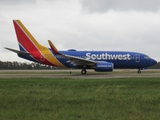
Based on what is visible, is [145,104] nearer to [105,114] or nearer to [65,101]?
[105,114]

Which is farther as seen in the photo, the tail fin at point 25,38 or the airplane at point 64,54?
the tail fin at point 25,38

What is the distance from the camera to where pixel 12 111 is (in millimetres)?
7324

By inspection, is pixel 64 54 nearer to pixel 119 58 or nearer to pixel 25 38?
pixel 25 38

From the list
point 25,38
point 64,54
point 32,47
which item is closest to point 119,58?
point 64,54

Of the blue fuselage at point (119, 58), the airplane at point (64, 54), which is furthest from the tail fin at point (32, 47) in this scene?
the blue fuselage at point (119, 58)

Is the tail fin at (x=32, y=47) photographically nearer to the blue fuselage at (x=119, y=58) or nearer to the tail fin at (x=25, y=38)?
the tail fin at (x=25, y=38)

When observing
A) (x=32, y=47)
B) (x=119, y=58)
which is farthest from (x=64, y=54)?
(x=119, y=58)

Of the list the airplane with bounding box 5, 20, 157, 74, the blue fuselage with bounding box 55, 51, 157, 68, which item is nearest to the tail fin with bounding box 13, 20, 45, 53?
the airplane with bounding box 5, 20, 157, 74

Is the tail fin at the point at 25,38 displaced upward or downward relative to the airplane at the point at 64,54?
upward

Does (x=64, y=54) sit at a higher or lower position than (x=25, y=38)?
lower

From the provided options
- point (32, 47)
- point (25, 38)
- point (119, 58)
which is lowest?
point (119, 58)

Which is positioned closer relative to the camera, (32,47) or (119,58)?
(119,58)

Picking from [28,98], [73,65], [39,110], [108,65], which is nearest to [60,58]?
[73,65]

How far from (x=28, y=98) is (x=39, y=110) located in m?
2.21
